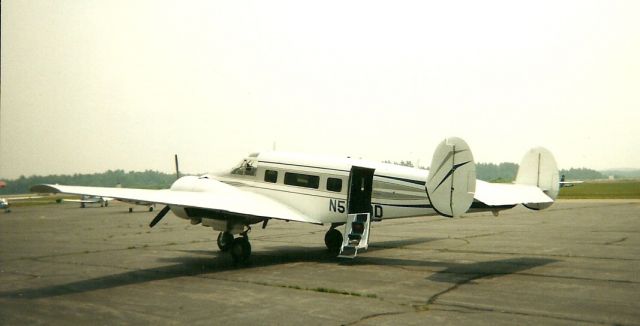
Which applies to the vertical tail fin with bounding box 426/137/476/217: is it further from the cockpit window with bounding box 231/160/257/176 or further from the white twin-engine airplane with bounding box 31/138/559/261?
the cockpit window with bounding box 231/160/257/176

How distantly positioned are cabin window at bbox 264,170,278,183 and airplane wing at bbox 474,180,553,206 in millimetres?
6553

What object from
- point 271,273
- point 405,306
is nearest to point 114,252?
point 271,273

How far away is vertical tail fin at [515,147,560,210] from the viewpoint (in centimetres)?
1644

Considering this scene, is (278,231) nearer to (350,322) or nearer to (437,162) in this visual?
(437,162)

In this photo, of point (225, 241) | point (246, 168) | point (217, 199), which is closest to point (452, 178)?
point (217, 199)

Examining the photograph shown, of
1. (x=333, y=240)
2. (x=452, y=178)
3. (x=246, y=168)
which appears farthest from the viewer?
(x=333, y=240)

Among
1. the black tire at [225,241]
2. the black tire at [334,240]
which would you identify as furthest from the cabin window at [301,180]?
the black tire at [225,241]

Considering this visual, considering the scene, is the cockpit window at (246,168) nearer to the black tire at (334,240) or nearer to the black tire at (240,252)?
the black tire at (240,252)

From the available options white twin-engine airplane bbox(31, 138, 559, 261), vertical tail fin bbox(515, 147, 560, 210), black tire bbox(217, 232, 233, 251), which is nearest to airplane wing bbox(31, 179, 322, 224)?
white twin-engine airplane bbox(31, 138, 559, 261)

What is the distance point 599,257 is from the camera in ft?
52.3

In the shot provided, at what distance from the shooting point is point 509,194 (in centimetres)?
1547

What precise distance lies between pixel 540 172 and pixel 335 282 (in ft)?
26.3

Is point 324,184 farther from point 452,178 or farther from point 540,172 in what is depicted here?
point 540,172

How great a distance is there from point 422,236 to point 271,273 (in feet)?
36.9
